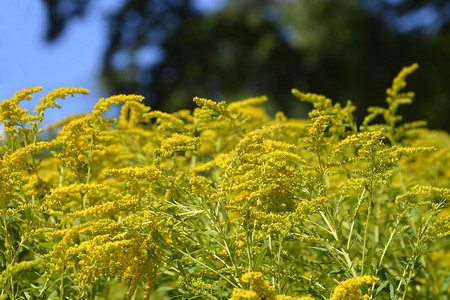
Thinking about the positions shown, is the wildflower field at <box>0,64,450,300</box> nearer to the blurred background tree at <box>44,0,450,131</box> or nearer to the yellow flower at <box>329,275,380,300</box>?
the yellow flower at <box>329,275,380,300</box>

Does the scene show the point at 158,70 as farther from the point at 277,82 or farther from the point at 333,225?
the point at 333,225

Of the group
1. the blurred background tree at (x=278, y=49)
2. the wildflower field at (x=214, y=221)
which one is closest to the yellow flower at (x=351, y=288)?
the wildflower field at (x=214, y=221)

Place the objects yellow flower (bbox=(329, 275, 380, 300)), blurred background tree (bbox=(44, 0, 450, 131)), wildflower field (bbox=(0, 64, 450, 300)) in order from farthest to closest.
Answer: blurred background tree (bbox=(44, 0, 450, 131)) → wildflower field (bbox=(0, 64, 450, 300)) → yellow flower (bbox=(329, 275, 380, 300))

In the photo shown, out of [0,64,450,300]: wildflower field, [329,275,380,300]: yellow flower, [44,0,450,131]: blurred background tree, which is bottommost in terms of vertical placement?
[329,275,380,300]: yellow flower

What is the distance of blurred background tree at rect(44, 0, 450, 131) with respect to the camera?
20500mm

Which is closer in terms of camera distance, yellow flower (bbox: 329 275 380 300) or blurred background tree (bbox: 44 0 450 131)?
yellow flower (bbox: 329 275 380 300)

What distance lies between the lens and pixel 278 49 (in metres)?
23.0

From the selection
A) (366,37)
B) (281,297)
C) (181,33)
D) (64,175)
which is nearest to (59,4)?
(181,33)

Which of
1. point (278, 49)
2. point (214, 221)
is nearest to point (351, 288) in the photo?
point (214, 221)

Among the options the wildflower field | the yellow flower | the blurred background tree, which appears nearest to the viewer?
the yellow flower

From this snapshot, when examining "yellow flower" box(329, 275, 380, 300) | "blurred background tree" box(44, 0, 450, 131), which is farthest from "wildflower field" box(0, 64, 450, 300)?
"blurred background tree" box(44, 0, 450, 131)

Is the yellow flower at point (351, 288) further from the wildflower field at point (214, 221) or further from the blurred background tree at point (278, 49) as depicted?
the blurred background tree at point (278, 49)

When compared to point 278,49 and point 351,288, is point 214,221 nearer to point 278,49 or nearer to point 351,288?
point 351,288

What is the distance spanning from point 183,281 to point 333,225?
2.15ft
